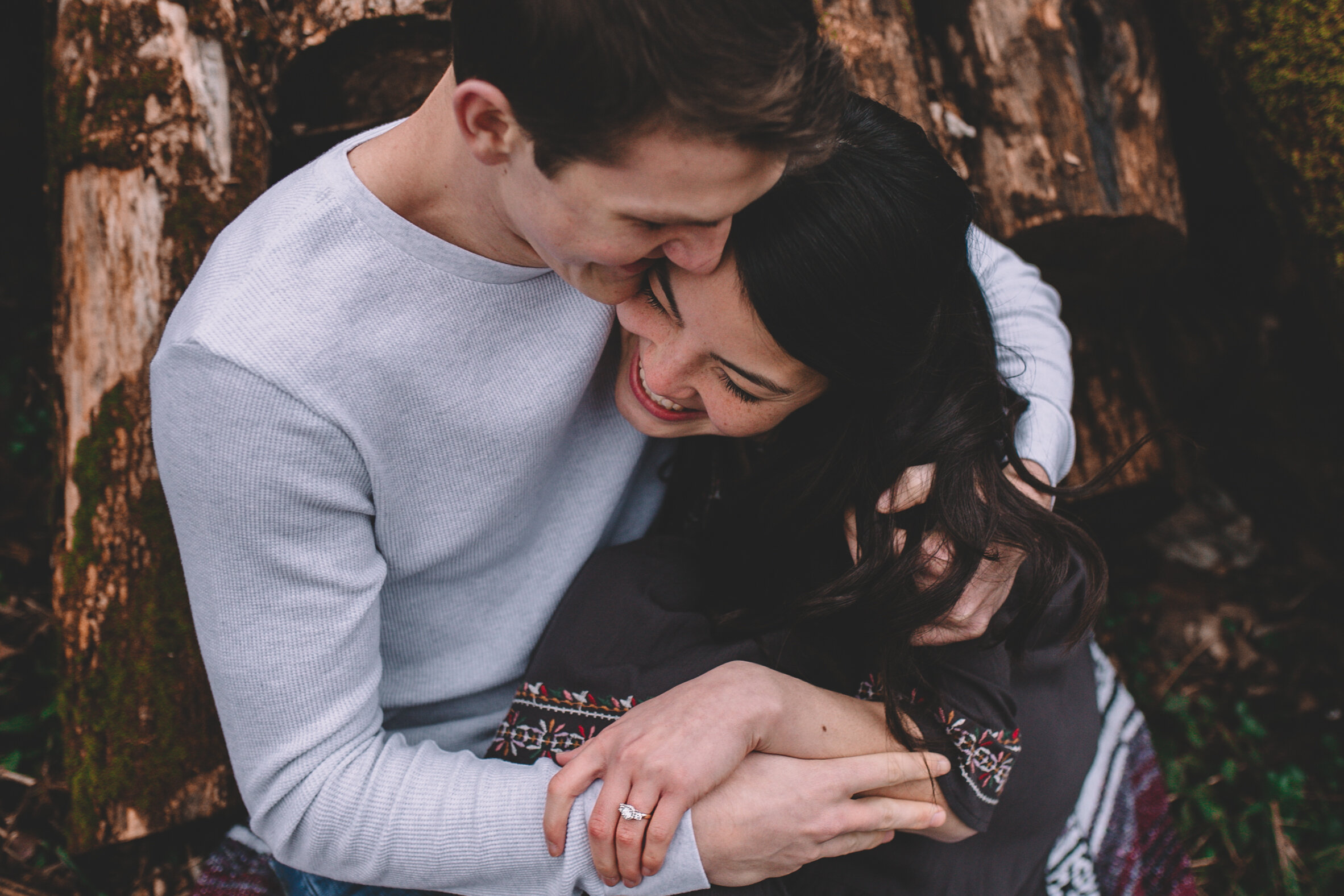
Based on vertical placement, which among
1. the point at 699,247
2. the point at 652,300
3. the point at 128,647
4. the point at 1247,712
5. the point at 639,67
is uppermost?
the point at 639,67

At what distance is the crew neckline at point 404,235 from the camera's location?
54.7 inches

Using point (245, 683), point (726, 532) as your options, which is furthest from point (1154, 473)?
point (245, 683)

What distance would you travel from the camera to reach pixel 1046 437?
6.56 feet

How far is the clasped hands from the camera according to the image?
4.84ft

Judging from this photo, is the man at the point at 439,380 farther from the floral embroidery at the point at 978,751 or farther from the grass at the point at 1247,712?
the grass at the point at 1247,712

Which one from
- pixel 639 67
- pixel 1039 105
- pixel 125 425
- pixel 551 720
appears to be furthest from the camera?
pixel 1039 105

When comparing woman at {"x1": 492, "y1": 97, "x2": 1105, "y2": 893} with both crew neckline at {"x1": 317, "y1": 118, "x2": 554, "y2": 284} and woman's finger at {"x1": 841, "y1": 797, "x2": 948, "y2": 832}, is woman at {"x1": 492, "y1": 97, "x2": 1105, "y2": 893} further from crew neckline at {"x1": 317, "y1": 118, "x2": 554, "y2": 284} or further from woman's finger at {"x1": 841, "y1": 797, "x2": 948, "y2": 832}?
crew neckline at {"x1": 317, "y1": 118, "x2": 554, "y2": 284}

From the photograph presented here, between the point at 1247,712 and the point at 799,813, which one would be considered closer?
the point at 799,813

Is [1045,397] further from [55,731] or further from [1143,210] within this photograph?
[55,731]

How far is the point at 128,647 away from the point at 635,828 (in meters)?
1.15

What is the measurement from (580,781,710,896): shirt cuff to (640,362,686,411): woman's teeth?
70cm

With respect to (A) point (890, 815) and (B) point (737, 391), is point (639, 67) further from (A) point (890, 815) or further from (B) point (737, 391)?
(A) point (890, 815)

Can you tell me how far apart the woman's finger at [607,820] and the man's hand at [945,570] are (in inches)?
25.2

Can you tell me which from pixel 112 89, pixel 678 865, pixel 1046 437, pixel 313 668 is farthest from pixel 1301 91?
pixel 112 89
